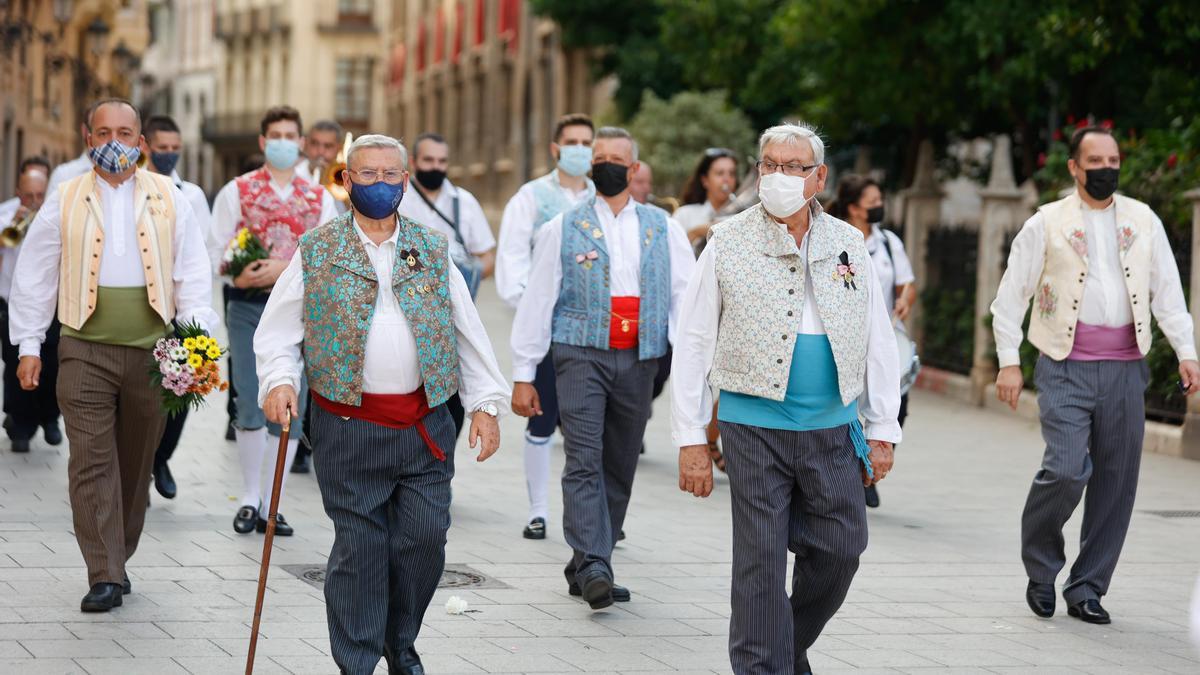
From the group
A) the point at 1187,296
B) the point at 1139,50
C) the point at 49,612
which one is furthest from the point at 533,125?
the point at 49,612

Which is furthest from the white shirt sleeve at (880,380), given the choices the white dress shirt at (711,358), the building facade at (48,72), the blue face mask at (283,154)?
the building facade at (48,72)

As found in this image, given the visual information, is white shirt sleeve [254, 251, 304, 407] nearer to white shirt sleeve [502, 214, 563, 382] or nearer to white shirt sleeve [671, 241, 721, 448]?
white shirt sleeve [671, 241, 721, 448]

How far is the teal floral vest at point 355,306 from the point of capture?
5.87 m

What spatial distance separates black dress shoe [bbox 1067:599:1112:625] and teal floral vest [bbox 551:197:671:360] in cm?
201

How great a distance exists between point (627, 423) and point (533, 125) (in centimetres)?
3879

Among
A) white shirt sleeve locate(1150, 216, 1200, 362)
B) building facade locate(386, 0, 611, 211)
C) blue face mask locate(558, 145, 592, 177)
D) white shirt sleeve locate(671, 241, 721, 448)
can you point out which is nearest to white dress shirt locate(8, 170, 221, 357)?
white shirt sleeve locate(671, 241, 721, 448)

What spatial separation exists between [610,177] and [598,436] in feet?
3.62

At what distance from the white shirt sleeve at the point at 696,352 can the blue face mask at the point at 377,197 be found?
97 centimetres

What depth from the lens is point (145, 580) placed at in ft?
25.7

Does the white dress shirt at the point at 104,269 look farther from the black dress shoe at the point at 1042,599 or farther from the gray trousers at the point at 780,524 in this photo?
the black dress shoe at the point at 1042,599

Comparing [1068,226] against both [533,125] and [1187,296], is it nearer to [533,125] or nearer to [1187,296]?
[1187,296]

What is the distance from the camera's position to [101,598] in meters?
7.11

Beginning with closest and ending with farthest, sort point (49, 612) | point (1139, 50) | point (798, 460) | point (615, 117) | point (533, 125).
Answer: point (798, 460) < point (49, 612) < point (1139, 50) < point (615, 117) < point (533, 125)

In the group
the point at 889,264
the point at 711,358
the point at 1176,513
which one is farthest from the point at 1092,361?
the point at 1176,513
